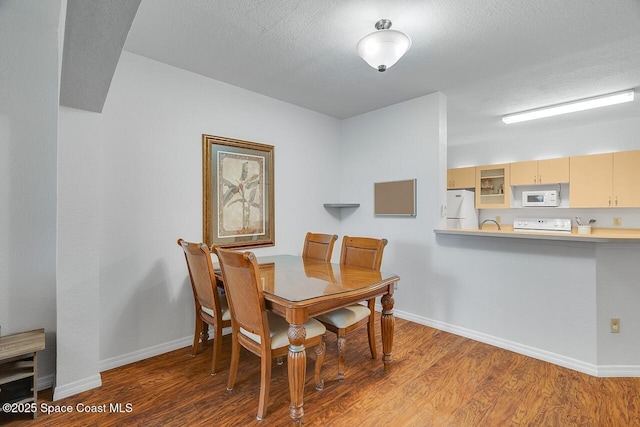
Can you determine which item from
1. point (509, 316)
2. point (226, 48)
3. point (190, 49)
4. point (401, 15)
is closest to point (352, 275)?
point (509, 316)

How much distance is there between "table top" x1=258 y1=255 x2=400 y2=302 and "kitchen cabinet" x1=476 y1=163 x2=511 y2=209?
3507 mm

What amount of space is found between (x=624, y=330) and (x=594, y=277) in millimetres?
432

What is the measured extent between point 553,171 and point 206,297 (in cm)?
481

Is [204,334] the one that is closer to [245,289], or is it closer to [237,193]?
[245,289]

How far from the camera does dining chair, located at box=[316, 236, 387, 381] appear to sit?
208cm

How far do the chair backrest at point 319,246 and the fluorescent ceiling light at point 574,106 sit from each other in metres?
2.85

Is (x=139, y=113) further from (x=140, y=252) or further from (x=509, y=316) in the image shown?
(x=509, y=316)

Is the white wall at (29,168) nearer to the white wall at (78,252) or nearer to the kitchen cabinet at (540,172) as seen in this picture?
the white wall at (78,252)

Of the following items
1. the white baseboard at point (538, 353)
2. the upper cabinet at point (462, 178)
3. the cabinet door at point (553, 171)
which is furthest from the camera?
the upper cabinet at point (462, 178)

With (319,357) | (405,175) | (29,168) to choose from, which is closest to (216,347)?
(319,357)

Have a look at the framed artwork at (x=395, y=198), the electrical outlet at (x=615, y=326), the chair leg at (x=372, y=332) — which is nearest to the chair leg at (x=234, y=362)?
the chair leg at (x=372, y=332)

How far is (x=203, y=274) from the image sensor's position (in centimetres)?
214

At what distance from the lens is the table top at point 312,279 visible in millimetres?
1757

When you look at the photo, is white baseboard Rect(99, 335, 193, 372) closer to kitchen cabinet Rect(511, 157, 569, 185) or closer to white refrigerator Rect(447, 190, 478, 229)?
white refrigerator Rect(447, 190, 478, 229)
